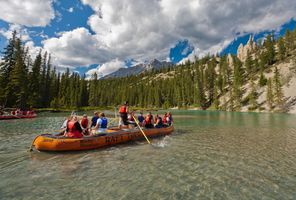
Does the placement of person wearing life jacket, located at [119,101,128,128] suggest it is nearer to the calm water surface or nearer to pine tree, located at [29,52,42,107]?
the calm water surface

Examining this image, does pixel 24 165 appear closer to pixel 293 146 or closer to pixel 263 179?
pixel 263 179

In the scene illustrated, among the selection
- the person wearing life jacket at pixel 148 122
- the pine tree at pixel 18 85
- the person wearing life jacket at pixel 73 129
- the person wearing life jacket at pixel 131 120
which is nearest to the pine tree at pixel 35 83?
the pine tree at pixel 18 85

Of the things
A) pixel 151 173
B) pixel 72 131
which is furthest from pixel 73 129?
pixel 151 173

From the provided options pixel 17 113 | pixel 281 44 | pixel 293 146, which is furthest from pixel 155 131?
pixel 281 44

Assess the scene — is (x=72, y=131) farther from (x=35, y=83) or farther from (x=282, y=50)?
(x=282, y=50)

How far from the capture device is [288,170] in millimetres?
9133

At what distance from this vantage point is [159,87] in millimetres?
138500

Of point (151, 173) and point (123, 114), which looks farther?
point (123, 114)

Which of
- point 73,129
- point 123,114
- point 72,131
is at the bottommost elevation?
point 72,131

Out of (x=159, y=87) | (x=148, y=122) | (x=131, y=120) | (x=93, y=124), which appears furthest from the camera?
(x=159, y=87)

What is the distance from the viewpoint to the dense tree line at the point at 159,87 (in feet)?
184

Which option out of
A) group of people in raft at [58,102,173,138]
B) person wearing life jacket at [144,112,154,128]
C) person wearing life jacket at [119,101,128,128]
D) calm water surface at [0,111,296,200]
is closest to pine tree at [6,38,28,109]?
group of people in raft at [58,102,173,138]

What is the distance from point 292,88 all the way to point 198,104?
139ft

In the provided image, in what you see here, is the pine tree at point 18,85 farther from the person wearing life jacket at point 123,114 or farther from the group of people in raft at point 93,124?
the person wearing life jacket at point 123,114
